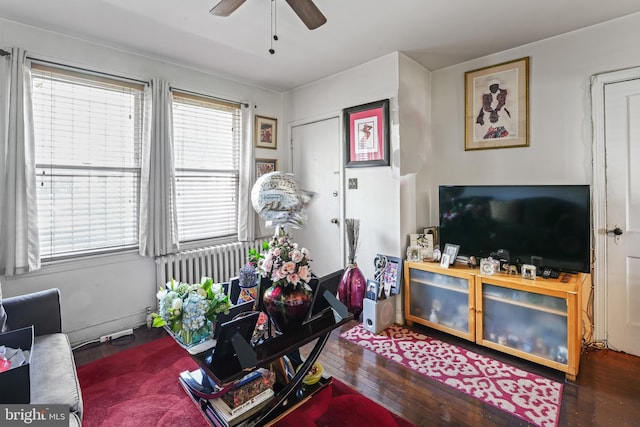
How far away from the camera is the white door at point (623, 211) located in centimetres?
235

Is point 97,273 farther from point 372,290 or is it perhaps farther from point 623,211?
point 623,211

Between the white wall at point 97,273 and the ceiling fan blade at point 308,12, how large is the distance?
1.83 meters

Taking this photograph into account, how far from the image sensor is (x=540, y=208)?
242 cm

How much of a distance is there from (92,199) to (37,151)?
504 millimetres

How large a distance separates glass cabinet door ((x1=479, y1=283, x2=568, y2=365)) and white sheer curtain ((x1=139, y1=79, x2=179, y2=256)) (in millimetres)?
2847

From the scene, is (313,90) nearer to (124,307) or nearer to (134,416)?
(124,307)

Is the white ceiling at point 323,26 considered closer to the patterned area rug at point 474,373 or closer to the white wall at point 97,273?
the white wall at point 97,273

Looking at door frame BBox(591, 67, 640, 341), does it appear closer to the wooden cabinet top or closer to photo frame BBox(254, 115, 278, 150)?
the wooden cabinet top

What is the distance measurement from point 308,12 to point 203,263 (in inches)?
98.6

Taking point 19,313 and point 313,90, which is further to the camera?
point 313,90

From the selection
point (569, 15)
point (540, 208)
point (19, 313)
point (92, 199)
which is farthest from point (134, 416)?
point (569, 15)

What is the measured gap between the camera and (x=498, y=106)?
293 cm

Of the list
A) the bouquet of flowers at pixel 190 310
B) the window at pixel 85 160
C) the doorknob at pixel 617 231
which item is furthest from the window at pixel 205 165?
the doorknob at pixel 617 231

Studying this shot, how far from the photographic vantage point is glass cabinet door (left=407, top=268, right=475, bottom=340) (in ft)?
8.71
